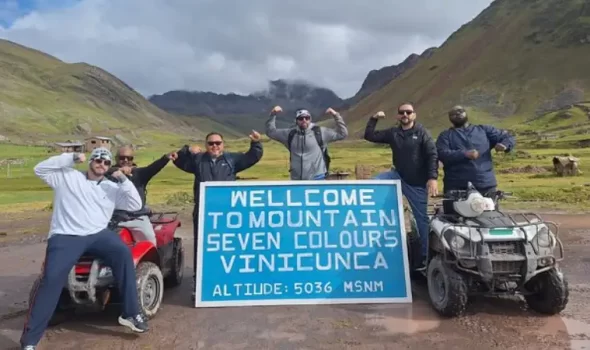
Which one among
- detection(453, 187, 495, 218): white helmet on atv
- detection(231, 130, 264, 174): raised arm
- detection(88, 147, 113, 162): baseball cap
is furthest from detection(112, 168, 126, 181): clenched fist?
detection(453, 187, 495, 218): white helmet on atv

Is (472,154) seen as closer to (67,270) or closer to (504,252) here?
(504,252)

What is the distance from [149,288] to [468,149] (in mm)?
4203

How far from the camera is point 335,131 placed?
28.0 feet

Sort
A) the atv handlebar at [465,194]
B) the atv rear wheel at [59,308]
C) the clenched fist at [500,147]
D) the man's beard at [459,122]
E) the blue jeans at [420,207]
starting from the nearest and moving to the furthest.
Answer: the atv rear wheel at [59,308] < the atv handlebar at [465,194] < the clenched fist at [500,147] < the man's beard at [459,122] < the blue jeans at [420,207]

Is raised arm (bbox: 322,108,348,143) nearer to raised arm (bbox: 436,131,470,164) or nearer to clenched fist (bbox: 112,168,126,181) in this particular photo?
raised arm (bbox: 436,131,470,164)

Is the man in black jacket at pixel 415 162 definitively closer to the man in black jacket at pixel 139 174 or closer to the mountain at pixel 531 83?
the man in black jacket at pixel 139 174

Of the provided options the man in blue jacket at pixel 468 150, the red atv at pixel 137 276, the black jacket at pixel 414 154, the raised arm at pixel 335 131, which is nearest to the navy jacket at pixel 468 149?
the man in blue jacket at pixel 468 150

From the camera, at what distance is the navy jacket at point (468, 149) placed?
743 centimetres

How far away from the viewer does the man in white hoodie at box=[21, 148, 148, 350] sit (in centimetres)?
581

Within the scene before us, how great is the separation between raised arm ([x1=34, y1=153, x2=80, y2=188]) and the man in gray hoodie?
9.72ft

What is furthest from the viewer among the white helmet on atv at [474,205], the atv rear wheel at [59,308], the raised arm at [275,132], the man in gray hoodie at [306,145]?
the raised arm at [275,132]

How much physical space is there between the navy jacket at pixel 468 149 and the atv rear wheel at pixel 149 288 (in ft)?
12.3

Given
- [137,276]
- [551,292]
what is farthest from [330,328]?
[551,292]

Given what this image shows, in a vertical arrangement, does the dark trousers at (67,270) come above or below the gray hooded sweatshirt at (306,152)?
below
